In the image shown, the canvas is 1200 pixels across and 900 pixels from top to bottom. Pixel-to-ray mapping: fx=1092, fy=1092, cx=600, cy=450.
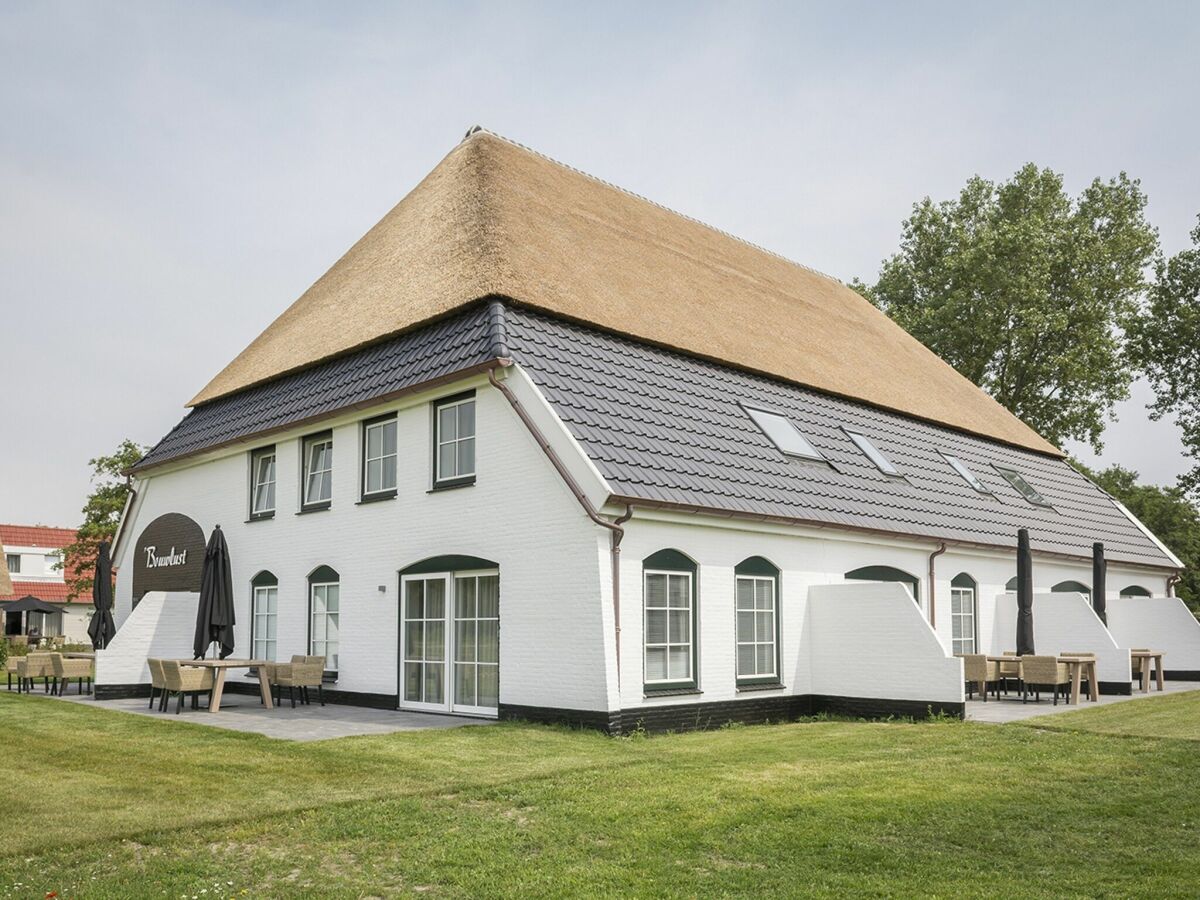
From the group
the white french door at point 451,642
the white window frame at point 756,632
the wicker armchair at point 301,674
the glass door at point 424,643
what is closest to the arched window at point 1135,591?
the white window frame at point 756,632

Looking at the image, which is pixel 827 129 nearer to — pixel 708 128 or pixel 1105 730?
pixel 708 128

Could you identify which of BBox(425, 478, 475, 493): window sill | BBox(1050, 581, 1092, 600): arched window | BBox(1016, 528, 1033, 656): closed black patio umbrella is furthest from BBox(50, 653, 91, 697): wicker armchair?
BBox(1050, 581, 1092, 600): arched window

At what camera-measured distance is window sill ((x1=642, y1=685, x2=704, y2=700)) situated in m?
13.3

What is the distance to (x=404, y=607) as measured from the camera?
15766mm

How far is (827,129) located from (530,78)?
444cm

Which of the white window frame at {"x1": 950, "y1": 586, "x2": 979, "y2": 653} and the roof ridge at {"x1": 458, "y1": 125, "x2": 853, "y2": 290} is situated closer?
the white window frame at {"x1": 950, "y1": 586, "x2": 979, "y2": 653}

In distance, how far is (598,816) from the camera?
798cm

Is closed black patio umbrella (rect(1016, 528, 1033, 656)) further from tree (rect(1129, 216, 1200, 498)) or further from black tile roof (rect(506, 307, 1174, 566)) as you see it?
tree (rect(1129, 216, 1200, 498))

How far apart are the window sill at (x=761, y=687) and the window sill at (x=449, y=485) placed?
456 centimetres

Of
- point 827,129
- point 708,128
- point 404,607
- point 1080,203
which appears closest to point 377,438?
point 404,607

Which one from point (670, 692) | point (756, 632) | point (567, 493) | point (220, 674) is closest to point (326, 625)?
point (220, 674)

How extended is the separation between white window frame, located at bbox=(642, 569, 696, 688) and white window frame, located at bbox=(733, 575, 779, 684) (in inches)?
32.1

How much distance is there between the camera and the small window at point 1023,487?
23.8 metres

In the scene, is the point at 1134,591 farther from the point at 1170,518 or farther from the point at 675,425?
the point at 1170,518
